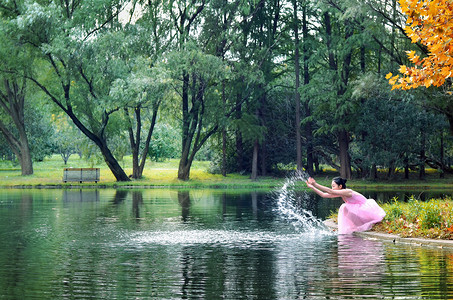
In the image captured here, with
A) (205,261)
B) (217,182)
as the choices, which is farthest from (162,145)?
(205,261)

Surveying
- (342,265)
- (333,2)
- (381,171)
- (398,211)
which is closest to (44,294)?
(342,265)

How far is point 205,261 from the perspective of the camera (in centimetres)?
1239

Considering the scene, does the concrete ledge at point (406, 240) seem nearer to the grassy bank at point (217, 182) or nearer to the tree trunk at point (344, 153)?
the grassy bank at point (217, 182)

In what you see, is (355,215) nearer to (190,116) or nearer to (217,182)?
(217,182)

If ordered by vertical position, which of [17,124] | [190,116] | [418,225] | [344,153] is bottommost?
[418,225]

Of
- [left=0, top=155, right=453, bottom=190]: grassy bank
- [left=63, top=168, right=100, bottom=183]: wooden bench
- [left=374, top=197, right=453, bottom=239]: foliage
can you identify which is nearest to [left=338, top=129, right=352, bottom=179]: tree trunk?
[left=0, top=155, right=453, bottom=190]: grassy bank

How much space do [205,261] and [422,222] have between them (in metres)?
5.46

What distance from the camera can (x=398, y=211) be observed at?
1683 cm

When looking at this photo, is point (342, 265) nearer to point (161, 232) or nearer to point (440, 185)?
point (161, 232)

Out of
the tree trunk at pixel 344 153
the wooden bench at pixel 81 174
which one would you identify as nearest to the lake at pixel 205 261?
the wooden bench at pixel 81 174

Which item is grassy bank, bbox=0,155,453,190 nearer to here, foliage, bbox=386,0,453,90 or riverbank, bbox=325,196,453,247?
riverbank, bbox=325,196,453,247

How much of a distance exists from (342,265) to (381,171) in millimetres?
44832

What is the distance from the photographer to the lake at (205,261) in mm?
9352

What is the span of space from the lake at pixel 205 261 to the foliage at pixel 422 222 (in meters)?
0.82
